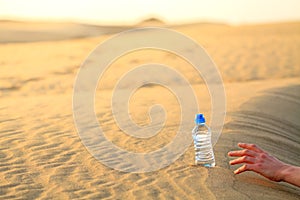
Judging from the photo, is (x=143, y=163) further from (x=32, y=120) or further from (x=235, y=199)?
(x=32, y=120)

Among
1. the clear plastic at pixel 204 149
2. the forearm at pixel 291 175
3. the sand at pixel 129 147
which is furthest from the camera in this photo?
the clear plastic at pixel 204 149

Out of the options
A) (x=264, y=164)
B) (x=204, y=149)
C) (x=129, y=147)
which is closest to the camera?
(x=264, y=164)

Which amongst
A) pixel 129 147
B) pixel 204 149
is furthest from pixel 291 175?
pixel 129 147

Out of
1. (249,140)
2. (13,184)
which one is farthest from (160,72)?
(13,184)

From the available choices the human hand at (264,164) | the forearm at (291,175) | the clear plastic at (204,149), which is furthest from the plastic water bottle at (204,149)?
the forearm at (291,175)

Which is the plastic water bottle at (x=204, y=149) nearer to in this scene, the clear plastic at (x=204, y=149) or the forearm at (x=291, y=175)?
the clear plastic at (x=204, y=149)

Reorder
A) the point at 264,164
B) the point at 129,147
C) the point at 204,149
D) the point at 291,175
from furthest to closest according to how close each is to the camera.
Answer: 1. the point at 129,147
2. the point at 204,149
3. the point at 264,164
4. the point at 291,175

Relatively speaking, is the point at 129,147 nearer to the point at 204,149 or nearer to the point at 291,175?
the point at 204,149

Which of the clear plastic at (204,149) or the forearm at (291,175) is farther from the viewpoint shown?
the clear plastic at (204,149)

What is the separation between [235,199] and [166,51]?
1730cm

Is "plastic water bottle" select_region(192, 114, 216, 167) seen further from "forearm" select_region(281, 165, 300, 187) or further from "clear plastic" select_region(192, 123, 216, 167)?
"forearm" select_region(281, 165, 300, 187)

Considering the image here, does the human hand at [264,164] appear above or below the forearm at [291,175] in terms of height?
above

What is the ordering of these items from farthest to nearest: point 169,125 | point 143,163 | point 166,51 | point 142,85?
point 166,51, point 142,85, point 169,125, point 143,163

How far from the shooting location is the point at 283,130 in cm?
682
